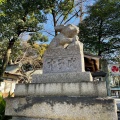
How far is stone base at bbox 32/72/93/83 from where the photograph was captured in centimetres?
321

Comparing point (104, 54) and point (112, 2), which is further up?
point (112, 2)

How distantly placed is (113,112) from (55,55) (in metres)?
1.92

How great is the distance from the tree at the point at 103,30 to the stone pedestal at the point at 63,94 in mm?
11145

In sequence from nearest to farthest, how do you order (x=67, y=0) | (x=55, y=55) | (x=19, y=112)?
(x=19, y=112) < (x=55, y=55) < (x=67, y=0)

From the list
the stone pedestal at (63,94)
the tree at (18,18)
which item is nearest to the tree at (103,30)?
the tree at (18,18)

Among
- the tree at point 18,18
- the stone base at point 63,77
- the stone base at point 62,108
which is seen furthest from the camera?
the tree at point 18,18

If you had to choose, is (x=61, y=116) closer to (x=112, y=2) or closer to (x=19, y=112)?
(x=19, y=112)

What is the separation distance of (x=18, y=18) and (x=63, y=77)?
26.9 ft

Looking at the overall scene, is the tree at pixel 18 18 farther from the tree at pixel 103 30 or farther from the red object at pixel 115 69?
the red object at pixel 115 69

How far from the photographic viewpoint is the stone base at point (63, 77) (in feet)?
10.5

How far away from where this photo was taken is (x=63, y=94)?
305cm

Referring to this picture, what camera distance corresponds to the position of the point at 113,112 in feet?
8.64

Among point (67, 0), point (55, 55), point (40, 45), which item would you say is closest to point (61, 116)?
point (55, 55)

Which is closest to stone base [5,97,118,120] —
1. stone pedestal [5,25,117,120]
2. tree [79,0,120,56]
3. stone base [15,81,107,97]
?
stone pedestal [5,25,117,120]
